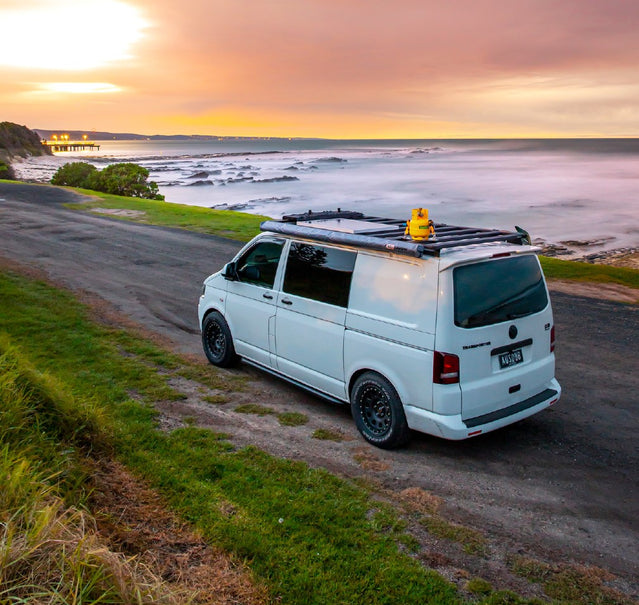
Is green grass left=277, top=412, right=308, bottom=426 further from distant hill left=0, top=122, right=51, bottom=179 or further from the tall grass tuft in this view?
distant hill left=0, top=122, right=51, bottom=179

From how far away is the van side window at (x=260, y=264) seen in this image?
24.7 feet

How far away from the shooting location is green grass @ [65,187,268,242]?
22552 mm

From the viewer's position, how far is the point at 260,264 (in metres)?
7.77

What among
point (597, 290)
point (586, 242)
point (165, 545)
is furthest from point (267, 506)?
point (586, 242)

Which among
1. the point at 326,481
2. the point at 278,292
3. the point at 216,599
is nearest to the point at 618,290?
the point at 278,292

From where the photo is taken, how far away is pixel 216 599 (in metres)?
3.82

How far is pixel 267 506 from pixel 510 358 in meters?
2.78

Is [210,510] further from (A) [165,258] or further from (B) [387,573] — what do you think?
(A) [165,258]

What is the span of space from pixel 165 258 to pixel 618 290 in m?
11.7

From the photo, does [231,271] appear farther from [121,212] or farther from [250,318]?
[121,212]

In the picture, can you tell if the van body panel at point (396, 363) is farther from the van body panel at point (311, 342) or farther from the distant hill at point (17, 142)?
the distant hill at point (17, 142)

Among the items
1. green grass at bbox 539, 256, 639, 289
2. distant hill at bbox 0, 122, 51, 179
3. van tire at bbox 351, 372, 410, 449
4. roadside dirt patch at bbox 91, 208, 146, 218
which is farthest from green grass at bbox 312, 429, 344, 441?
distant hill at bbox 0, 122, 51, 179

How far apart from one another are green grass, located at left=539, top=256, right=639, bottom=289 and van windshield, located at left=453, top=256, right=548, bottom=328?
30.6 ft

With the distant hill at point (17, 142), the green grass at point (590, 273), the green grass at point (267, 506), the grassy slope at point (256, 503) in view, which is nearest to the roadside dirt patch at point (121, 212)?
the green grass at point (590, 273)
